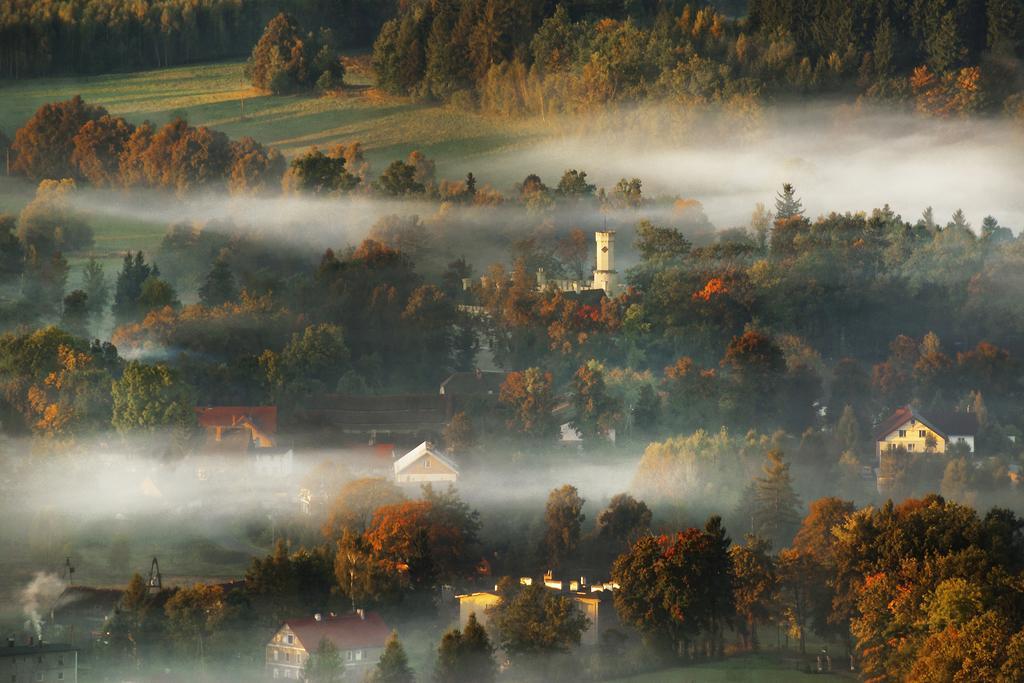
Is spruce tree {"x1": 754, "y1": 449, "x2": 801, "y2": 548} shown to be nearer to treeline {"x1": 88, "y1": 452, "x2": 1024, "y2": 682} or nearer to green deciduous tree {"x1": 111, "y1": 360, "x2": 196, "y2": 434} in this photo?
treeline {"x1": 88, "y1": 452, "x2": 1024, "y2": 682}

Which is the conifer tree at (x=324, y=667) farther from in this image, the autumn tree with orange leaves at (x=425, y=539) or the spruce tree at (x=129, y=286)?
the spruce tree at (x=129, y=286)

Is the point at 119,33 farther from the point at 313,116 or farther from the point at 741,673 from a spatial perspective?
the point at 741,673

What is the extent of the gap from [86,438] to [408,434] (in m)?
4.16

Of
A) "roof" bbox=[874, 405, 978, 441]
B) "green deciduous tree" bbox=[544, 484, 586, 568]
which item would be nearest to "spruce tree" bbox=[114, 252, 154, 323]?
"green deciduous tree" bbox=[544, 484, 586, 568]

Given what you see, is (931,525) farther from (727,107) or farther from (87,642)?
(727,107)

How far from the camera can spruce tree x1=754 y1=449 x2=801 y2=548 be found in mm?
47344

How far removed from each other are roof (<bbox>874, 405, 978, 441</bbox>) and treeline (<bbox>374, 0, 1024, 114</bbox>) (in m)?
7.41

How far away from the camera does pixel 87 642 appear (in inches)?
1719

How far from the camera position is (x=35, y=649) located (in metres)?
43.8

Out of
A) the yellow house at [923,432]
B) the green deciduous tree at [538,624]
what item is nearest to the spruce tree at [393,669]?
the green deciduous tree at [538,624]

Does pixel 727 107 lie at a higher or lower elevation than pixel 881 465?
higher

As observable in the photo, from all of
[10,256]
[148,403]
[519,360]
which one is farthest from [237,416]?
[10,256]

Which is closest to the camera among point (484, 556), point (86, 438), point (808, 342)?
point (484, 556)

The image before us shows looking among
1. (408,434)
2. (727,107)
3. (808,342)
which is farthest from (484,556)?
(727,107)
